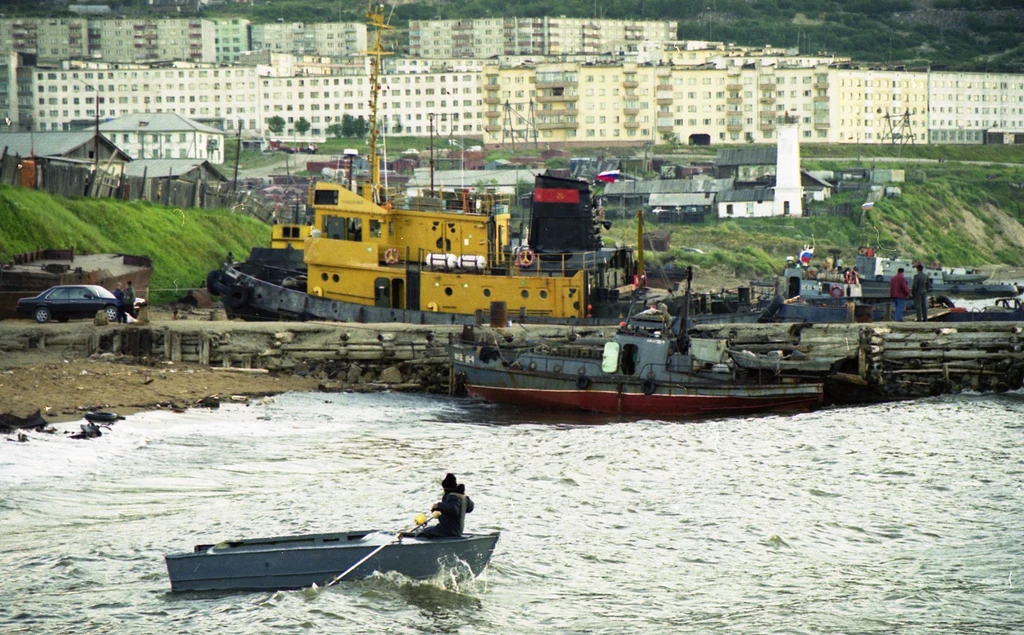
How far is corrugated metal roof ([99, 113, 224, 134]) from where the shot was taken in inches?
4183

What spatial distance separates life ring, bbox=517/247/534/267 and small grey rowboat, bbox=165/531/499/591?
69.8 feet

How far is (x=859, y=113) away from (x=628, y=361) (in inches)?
4911

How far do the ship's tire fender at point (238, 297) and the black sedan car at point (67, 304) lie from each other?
440 centimetres

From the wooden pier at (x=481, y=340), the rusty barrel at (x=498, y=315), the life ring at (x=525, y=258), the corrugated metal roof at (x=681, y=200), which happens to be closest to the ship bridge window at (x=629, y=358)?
the wooden pier at (x=481, y=340)

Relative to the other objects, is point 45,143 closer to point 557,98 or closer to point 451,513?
point 451,513

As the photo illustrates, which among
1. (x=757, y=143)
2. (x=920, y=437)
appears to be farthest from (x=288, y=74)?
(x=920, y=437)

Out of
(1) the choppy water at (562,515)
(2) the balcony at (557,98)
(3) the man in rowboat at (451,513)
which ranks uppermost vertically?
(2) the balcony at (557,98)

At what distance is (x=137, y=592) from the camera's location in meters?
17.0

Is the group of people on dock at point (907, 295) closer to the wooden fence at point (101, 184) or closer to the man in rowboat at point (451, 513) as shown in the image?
the man in rowboat at point (451, 513)

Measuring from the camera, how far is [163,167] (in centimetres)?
7244

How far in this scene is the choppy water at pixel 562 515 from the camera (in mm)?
16781

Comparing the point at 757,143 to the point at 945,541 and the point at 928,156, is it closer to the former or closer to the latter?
the point at 928,156

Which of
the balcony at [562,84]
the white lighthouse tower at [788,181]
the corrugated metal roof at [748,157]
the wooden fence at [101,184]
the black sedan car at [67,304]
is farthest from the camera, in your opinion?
the balcony at [562,84]

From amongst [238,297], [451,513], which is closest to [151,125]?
[238,297]
